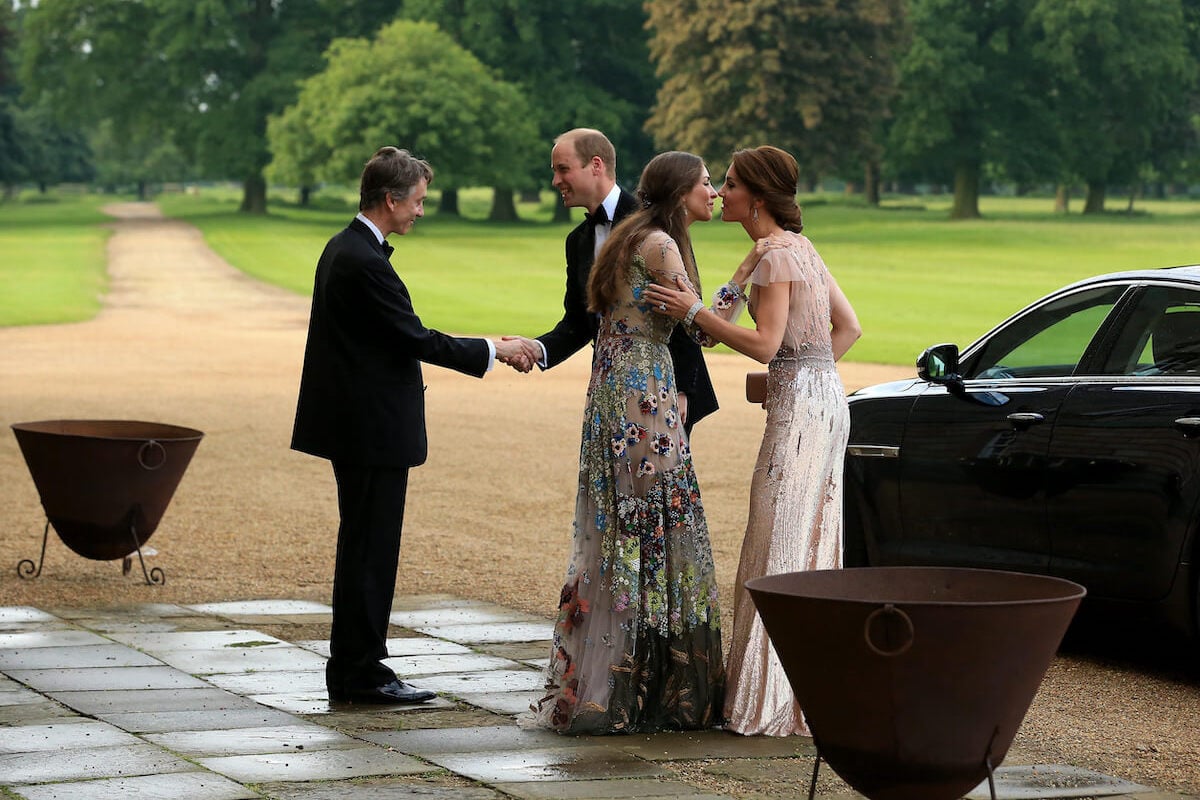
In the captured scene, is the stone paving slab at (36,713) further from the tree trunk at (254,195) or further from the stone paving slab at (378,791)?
the tree trunk at (254,195)

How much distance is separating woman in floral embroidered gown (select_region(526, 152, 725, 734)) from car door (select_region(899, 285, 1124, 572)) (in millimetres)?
1771

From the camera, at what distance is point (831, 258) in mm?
49406

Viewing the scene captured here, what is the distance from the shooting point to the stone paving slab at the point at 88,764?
16.0ft

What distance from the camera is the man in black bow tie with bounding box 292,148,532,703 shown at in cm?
Answer: 595

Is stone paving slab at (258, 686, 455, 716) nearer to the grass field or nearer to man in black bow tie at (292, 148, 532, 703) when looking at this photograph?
man in black bow tie at (292, 148, 532, 703)

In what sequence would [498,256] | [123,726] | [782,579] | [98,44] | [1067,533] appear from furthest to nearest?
[98,44], [498,256], [1067,533], [123,726], [782,579]

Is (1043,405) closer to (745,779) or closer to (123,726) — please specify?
(745,779)

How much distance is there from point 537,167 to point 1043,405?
63.3 m

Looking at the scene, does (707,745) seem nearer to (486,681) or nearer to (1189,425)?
(486,681)

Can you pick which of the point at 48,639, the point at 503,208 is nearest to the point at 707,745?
the point at 48,639

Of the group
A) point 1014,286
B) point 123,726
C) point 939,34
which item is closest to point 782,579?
point 123,726

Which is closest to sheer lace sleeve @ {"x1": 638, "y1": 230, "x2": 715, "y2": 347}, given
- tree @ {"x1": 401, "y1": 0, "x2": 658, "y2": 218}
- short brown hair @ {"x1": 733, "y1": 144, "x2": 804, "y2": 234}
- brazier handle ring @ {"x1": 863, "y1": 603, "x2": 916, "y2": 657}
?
short brown hair @ {"x1": 733, "y1": 144, "x2": 804, "y2": 234}

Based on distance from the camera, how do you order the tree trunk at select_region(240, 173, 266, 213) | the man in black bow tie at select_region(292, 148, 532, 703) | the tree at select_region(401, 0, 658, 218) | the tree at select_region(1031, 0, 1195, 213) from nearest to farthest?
the man in black bow tie at select_region(292, 148, 532, 703) < the tree at select_region(1031, 0, 1195, 213) < the tree at select_region(401, 0, 658, 218) < the tree trunk at select_region(240, 173, 266, 213)

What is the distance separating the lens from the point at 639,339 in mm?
5617
